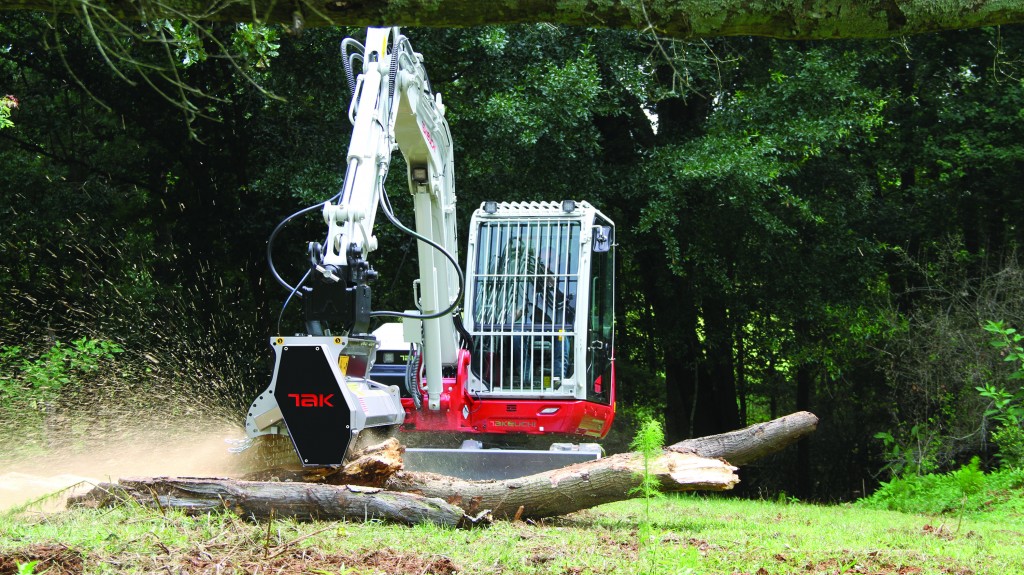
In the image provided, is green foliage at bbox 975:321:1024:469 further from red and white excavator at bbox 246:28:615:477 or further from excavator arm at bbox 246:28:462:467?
excavator arm at bbox 246:28:462:467

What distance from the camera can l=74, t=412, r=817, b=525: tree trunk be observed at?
219 inches

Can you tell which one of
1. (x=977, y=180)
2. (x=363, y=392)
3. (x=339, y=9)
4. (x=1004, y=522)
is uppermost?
(x=977, y=180)

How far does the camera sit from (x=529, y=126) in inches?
496

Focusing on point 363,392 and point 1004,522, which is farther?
point 1004,522

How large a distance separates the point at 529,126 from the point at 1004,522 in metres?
7.03

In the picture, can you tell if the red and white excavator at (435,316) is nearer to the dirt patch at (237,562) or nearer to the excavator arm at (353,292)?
the excavator arm at (353,292)

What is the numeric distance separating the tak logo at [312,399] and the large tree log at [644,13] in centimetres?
343

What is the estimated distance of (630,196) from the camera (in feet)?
46.4

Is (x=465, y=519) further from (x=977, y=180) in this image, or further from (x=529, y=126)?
(x=977, y=180)

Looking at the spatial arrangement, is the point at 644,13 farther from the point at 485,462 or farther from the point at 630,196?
the point at 630,196

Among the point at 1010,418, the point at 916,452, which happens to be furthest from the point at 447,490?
the point at 916,452

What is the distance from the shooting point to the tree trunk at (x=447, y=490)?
18.3 ft

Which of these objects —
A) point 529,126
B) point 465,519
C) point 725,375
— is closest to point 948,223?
point 725,375

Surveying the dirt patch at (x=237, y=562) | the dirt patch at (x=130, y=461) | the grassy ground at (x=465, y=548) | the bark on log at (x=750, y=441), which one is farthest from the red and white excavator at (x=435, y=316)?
the dirt patch at (x=237, y=562)
